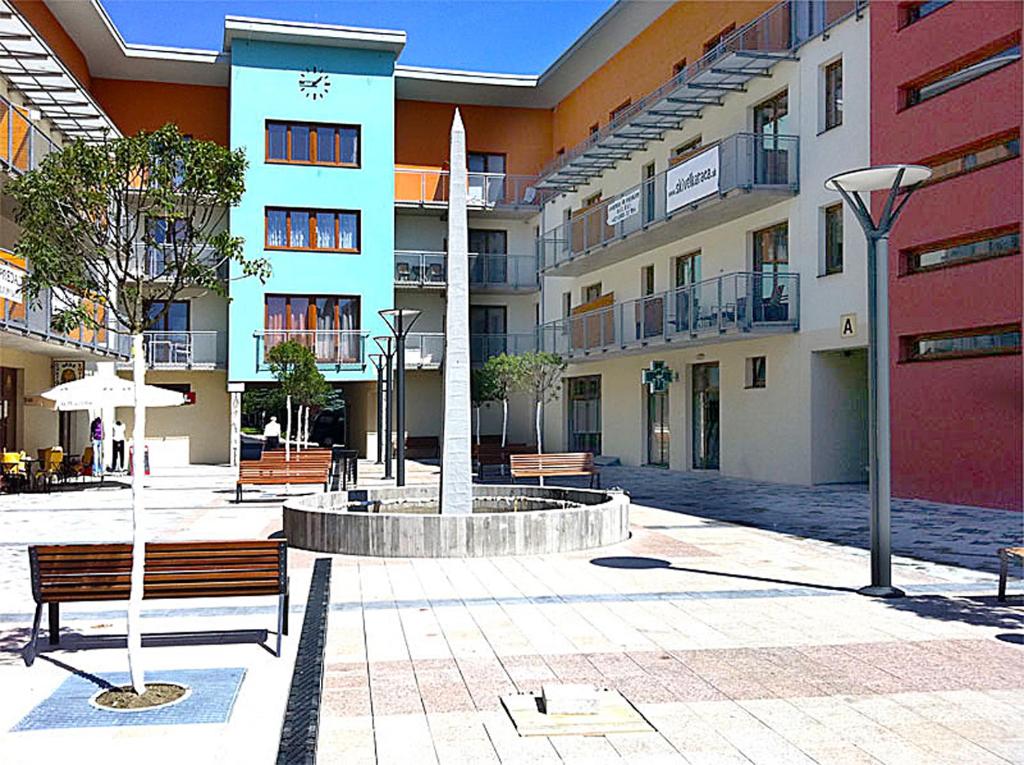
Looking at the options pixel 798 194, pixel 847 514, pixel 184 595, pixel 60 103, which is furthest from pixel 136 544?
pixel 60 103

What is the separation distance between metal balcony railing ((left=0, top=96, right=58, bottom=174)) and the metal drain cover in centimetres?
1670

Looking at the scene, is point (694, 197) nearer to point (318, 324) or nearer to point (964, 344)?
point (964, 344)

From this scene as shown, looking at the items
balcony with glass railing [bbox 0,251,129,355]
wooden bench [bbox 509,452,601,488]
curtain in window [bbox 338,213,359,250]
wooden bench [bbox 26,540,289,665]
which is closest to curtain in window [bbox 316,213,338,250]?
curtain in window [bbox 338,213,359,250]

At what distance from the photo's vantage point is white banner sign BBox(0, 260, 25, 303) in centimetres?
1816

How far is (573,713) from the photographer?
5414mm

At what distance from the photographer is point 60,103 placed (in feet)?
78.3

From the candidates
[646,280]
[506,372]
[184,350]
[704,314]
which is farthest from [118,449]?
[704,314]

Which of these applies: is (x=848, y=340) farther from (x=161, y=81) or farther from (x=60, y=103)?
(x=161, y=81)

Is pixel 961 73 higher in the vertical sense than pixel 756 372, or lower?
higher

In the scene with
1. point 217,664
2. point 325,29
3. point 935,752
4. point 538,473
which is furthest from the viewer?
point 325,29

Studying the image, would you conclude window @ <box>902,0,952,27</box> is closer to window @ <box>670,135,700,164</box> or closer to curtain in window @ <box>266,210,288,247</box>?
window @ <box>670,135,700,164</box>

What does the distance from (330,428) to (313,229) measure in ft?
27.1

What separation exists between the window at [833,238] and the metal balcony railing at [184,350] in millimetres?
20688

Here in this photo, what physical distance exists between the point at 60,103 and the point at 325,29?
12670mm
